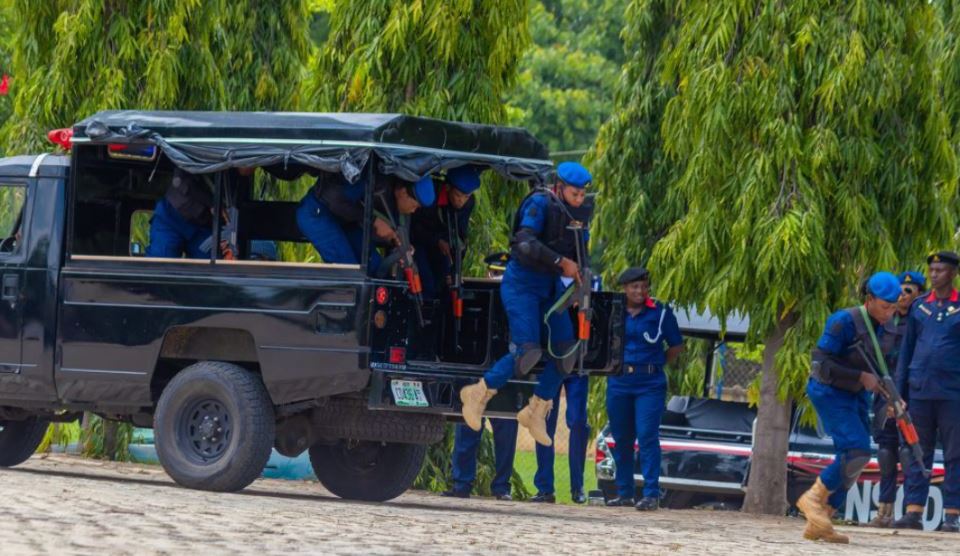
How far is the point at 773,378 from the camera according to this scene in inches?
632

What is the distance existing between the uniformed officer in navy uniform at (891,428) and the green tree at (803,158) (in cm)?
28

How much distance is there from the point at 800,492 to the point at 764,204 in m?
3.23

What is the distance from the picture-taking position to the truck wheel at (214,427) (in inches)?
512

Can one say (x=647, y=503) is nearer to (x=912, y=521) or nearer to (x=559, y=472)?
(x=912, y=521)

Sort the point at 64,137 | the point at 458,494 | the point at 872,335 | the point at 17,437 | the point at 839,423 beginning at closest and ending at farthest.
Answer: the point at 872,335 < the point at 839,423 < the point at 64,137 < the point at 17,437 < the point at 458,494

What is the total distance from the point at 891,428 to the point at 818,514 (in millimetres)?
3213

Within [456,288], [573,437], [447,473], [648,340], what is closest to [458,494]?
[447,473]

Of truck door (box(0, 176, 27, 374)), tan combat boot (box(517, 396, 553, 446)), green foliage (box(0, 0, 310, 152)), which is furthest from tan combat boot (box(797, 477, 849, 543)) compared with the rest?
green foliage (box(0, 0, 310, 152))

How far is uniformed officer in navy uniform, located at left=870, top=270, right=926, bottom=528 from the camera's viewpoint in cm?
1530

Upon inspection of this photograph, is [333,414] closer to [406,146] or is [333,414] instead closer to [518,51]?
[406,146]

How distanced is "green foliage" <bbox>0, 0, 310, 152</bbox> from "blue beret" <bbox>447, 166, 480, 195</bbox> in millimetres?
5171

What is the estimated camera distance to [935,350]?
14703mm

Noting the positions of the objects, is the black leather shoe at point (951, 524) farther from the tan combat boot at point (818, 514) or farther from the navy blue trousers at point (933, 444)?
the tan combat boot at point (818, 514)

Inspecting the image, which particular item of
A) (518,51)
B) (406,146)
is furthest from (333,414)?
(518,51)
